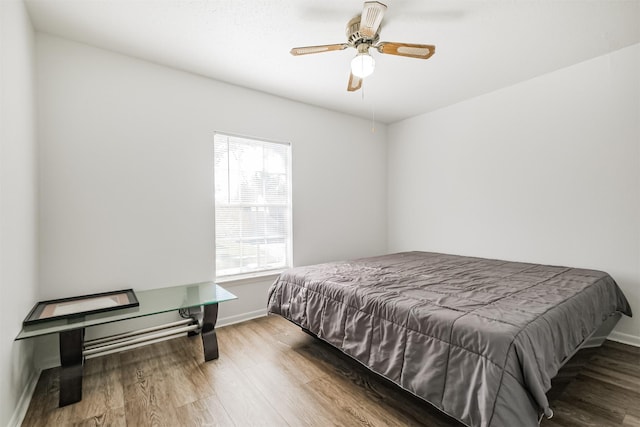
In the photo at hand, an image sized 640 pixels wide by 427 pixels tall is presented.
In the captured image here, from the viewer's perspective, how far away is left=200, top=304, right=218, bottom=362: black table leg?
2.34 m

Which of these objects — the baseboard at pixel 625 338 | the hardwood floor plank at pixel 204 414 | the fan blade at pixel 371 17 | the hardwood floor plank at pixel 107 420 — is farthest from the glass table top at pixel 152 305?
the baseboard at pixel 625 338

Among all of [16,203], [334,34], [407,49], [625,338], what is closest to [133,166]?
[16,203]

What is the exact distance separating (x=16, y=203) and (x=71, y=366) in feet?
3.43

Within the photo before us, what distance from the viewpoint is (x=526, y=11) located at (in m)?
2.04

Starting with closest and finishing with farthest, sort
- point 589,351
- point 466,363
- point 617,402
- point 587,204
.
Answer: point 466,363, point 617,402, point 589,351, point 587,204

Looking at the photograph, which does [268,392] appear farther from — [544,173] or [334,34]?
[544,173]

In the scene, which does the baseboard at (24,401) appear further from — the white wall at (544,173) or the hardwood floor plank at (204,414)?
the white wall at (544,173)

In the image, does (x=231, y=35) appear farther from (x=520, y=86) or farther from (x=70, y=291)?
(x=520, y=86)

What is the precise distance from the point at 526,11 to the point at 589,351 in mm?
2714

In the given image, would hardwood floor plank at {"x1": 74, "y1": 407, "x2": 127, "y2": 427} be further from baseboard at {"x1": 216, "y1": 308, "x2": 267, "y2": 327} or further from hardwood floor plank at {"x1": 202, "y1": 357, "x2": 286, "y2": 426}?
baseboard at {"x1": 216, "y1": 308, "x2": 267, "y2": 327}

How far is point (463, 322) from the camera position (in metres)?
1.49

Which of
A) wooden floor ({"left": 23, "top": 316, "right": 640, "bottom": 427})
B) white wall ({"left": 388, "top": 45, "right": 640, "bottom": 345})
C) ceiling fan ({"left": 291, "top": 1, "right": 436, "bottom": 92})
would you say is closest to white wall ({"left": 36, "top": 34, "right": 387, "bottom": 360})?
wooden floor ({"left": 23, "top": 316, "right": 640, "bottom": 427})

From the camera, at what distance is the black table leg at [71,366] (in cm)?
181

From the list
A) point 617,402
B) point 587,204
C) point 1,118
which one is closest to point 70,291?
point 1,118
